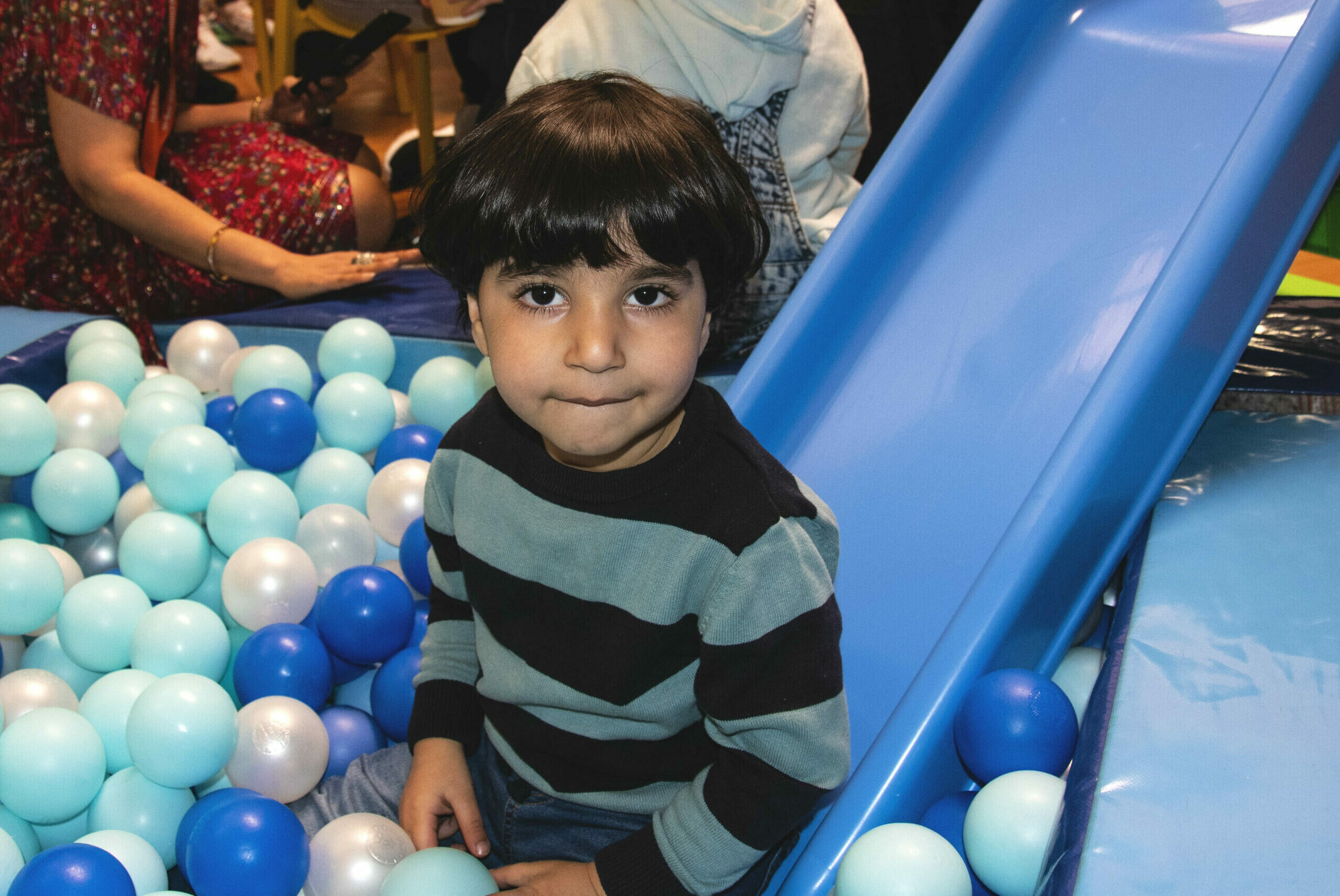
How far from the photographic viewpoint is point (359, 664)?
1255 mm

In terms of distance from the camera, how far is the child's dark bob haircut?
0.65 m

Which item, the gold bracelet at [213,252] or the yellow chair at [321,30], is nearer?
the gold bracelet at [213,252]

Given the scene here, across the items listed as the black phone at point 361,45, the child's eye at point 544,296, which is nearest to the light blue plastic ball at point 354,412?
the child's eye at point 544,296

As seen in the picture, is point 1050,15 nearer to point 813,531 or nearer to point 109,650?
point 813,531

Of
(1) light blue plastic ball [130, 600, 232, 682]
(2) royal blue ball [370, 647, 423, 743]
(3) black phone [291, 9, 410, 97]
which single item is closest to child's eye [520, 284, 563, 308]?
(2) royal blue ball [370, 647, 423, 743]

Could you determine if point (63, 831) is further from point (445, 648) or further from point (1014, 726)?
point (1014, 726)

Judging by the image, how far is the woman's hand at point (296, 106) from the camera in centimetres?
229

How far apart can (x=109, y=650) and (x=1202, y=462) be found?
1180mm

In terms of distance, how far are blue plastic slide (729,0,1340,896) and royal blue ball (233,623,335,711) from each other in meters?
0.54

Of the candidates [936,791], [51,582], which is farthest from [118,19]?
[936,791]

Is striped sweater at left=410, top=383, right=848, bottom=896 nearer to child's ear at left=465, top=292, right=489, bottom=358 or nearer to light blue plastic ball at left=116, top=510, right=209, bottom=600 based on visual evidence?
child's ear at left=465, top=292, right=489, bottom=358

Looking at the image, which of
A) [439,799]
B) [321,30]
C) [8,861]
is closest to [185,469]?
[8,861]

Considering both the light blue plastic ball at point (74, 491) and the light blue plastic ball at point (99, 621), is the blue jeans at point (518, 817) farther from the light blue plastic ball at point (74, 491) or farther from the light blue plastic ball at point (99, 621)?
the light blue plastic ball at point (74, 491)

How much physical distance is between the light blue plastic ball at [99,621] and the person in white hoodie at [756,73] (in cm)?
78
